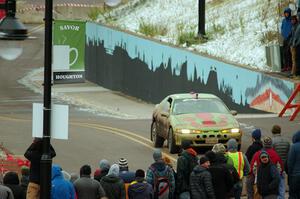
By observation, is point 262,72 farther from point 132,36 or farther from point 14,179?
point 14,179

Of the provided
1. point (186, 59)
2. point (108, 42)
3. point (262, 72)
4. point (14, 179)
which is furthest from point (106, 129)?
point (108, 42)

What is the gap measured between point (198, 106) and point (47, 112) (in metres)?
11.7

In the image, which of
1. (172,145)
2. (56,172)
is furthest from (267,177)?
(172,145)

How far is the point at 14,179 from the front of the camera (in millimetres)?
16203

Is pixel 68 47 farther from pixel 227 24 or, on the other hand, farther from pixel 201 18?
pixel 227 24

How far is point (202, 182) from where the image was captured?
1648cm

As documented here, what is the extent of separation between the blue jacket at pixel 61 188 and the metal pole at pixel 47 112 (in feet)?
1.17

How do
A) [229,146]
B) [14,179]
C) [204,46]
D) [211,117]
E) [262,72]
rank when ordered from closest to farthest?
[14,179] → [229,146] → [211,117] → [262,72] → [204,46]

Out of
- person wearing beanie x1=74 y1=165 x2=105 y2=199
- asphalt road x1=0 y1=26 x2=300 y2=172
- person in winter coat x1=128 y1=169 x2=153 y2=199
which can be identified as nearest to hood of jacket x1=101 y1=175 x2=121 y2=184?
person in winter coat x1=128 y1=169 x2=153 y2=199

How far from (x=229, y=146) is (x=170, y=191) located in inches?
65.3

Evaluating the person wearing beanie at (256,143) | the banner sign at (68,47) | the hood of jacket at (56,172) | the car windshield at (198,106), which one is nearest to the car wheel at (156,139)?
the car windshield at (198,106)

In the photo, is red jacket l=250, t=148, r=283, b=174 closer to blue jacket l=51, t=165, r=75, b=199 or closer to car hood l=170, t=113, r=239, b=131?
blue jacket l=51, t=165, r=75, b=199

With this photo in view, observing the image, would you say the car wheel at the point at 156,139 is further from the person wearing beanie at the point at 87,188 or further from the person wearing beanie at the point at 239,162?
the person wearing beanie at the point at 87,188

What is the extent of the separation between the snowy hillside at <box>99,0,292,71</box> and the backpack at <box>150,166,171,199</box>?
66.1 ft
